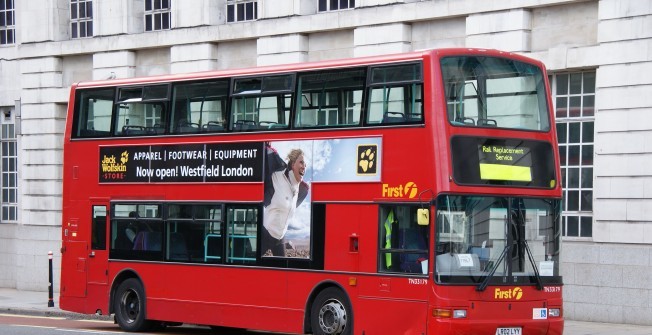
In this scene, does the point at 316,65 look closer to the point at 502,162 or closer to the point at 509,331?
the point at 502,162

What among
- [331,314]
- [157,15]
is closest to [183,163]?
[331,314]

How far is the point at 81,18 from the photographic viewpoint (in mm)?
31609

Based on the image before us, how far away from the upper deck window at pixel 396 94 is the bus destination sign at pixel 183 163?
2418mm

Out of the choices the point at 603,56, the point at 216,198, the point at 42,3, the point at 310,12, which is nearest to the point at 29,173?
the point at 42,3

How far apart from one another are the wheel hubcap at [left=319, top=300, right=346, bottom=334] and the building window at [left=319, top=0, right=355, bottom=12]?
9973 millimetres

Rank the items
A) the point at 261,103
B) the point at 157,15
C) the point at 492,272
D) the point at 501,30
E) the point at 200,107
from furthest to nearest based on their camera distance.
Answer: the point at 157,15, the point at 501,30, the point at 200,107, the point at 261,103, the point at 492,272

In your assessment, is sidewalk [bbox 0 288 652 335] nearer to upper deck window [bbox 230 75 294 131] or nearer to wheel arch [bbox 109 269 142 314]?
wheel arch [bbox 109 269 142 314]

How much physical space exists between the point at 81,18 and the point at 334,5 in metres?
8.35

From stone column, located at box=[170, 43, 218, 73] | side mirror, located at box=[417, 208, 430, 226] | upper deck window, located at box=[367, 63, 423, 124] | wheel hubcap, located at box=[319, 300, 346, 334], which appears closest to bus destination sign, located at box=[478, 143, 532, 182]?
side mirror, located at box=[417, 208, 430, 226]

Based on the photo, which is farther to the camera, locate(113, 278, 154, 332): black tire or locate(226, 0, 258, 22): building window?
locate(226, 0, 258, 22): building window

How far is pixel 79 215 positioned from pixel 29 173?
10516 millimetres

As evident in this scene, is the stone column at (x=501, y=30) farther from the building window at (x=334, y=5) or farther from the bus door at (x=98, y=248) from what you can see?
the bus door at (x=98, y=248)

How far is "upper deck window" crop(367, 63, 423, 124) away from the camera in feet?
53.4

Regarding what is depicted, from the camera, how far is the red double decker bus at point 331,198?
15953mm
